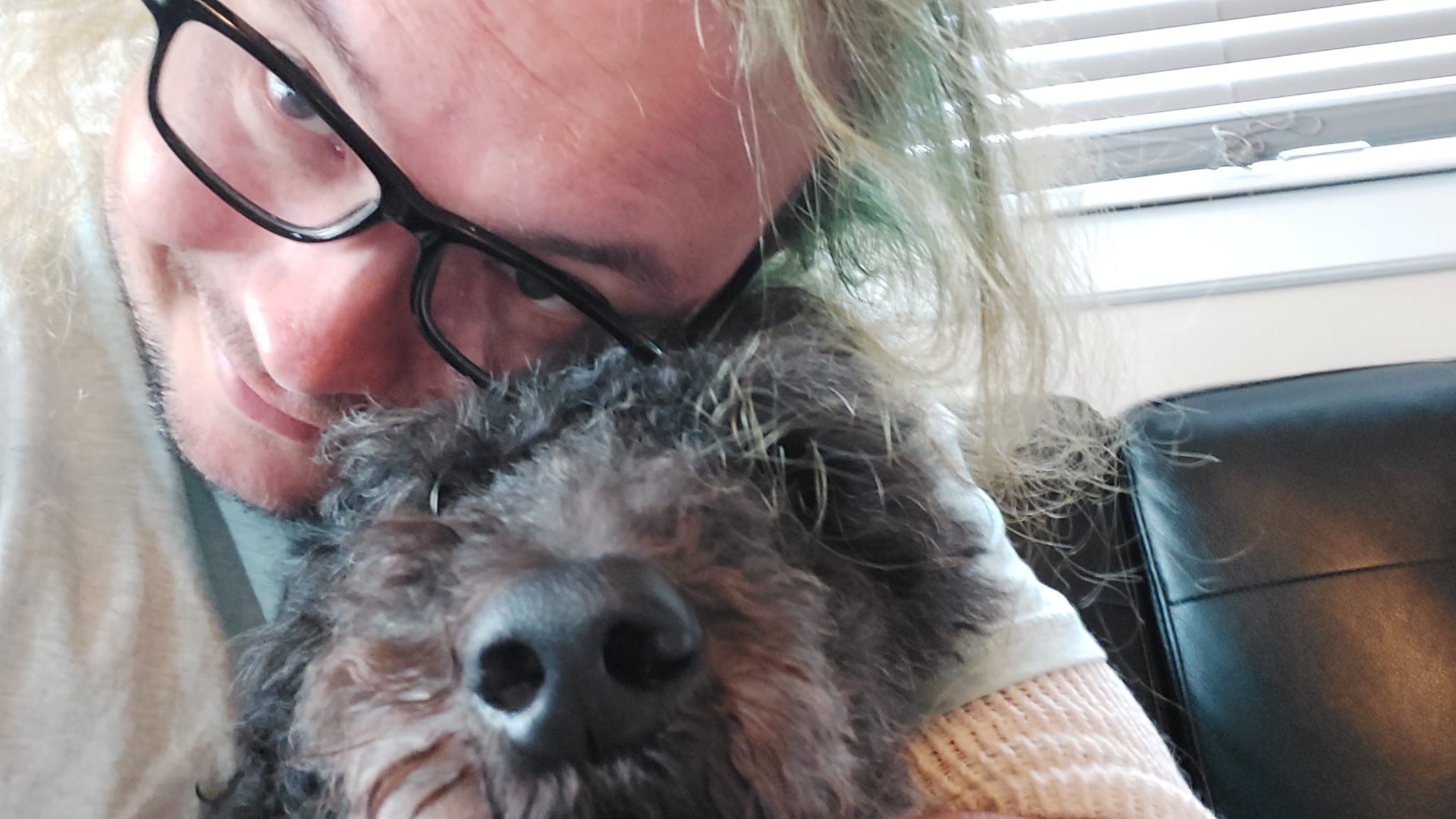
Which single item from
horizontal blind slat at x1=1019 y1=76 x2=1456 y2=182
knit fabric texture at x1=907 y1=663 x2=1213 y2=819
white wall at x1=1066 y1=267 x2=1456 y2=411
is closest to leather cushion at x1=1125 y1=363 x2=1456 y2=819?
white wall at x1=1066 y1=267 x2=1456 y2=411

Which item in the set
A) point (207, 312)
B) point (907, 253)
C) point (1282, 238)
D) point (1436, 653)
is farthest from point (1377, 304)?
point (207, 312)

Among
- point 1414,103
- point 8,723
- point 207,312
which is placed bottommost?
point 8,723

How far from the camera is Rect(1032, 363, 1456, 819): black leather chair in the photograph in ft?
5.68

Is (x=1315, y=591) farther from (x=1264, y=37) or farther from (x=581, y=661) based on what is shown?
(x=581, y=661)

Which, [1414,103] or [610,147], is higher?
[1414,103]

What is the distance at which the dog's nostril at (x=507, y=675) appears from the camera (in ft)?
1.74

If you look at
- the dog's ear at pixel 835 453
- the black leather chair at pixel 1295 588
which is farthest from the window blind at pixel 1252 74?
the dog's ear at pixel 835 453

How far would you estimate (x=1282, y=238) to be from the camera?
2.33m

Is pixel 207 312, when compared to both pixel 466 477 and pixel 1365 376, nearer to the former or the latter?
pixel 466 477

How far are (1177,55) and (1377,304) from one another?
2.22 feet

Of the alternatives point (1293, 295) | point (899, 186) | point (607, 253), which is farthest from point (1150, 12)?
point (607, 253)

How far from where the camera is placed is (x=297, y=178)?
0.85 meters

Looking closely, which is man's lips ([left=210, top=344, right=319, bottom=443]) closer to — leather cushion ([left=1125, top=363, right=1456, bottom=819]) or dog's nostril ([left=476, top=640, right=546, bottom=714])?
dog's nostril ([left=476, top=640, right=546, bottom=714])

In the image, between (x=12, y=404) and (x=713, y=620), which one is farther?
(x=12, y=404)
